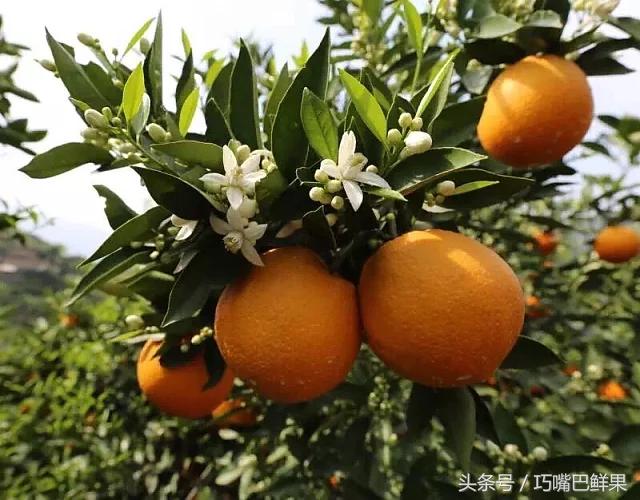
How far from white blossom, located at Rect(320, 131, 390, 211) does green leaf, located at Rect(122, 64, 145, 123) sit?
0.76ft

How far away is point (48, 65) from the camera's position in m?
0.73

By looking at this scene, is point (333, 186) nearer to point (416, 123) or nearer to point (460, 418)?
point (416, 123)

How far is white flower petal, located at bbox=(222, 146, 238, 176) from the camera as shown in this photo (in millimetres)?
551

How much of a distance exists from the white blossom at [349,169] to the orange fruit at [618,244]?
136 centimetres

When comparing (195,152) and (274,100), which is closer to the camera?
(195,152)

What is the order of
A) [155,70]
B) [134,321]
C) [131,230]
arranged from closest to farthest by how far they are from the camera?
1. [131,230]
2. [155,70]
3. [134,321]

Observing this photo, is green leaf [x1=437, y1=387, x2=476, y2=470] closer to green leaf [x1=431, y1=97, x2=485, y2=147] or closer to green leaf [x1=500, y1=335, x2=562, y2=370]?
green leaf [x1=500, y1=335, x2=562, y2=370]

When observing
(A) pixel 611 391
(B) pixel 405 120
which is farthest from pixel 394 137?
(A) pixel 611 391

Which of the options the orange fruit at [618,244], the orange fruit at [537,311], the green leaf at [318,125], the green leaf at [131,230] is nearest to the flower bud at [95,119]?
the green leaf at [131,230]

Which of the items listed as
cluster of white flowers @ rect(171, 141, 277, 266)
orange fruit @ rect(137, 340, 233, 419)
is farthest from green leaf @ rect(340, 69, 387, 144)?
orange fruit @ rect(137, 340, 233, 419)

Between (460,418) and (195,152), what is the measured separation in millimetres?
466

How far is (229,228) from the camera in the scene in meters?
0.59

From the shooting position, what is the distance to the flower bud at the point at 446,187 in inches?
24.8

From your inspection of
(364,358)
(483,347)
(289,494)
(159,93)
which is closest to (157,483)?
(289,494)
